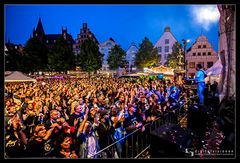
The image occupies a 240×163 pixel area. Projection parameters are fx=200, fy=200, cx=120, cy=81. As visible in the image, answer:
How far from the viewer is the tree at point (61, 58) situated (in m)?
37.2

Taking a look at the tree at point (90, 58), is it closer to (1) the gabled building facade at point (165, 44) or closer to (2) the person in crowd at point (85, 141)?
(1) the gabled building facade at point (165, 44)

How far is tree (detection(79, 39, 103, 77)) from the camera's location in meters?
40.2

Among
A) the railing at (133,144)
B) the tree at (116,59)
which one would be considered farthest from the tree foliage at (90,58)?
the railing at (133,144)

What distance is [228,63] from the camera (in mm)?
4797

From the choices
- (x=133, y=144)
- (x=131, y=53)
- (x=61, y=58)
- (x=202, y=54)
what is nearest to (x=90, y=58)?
(x=61, y=58)

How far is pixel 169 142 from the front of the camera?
4.56m

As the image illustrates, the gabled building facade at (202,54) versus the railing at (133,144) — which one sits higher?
the gabled building facade at (202,54)

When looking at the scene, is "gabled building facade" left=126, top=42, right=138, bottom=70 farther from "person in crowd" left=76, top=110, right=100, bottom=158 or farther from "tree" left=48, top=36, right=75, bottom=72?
"person in crowd" left=76, top=110, right=100, bottom=158

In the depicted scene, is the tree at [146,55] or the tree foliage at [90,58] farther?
the tree at [146,55]

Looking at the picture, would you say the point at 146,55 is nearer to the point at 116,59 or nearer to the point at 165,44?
the point at 165,44

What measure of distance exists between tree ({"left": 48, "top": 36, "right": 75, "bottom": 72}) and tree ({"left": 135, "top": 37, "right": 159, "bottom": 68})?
14.7 m

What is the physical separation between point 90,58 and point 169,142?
3706cm
